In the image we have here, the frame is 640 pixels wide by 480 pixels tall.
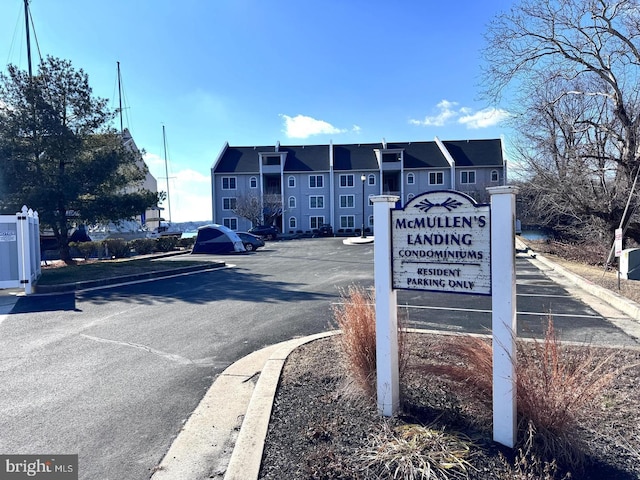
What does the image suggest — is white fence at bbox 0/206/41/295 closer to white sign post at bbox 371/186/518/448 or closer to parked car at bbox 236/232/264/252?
white sign post at bbox 371/186/518/448

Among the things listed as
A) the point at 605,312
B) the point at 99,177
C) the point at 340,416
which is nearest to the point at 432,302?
the point at 605,312

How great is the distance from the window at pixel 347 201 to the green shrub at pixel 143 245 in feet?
100

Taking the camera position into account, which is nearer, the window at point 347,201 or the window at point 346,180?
the window at point 346,180

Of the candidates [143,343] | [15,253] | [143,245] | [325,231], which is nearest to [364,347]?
[143,343]

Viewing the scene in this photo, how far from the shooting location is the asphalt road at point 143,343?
3.63 meters

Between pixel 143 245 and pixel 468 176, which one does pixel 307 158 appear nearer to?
pixel 468 176

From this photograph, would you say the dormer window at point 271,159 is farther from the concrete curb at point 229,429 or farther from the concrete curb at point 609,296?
the concrete curb at point 229,429

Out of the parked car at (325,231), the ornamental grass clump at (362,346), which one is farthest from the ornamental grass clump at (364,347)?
the parked car at (325,231)

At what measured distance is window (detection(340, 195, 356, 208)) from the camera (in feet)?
178

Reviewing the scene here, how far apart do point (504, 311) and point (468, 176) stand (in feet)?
173

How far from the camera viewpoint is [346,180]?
5409 cm

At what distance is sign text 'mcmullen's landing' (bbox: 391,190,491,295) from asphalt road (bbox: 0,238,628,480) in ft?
6.12

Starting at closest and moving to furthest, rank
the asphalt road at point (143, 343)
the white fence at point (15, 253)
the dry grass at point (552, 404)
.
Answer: the dry grass at point (552, 404) → the asphalt road at point (143, 343) → the white fence at point (15, 253)

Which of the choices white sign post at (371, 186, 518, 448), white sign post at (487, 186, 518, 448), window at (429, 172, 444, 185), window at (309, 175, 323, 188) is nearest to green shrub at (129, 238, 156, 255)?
white sign post at (371, 186, 518, 448)
